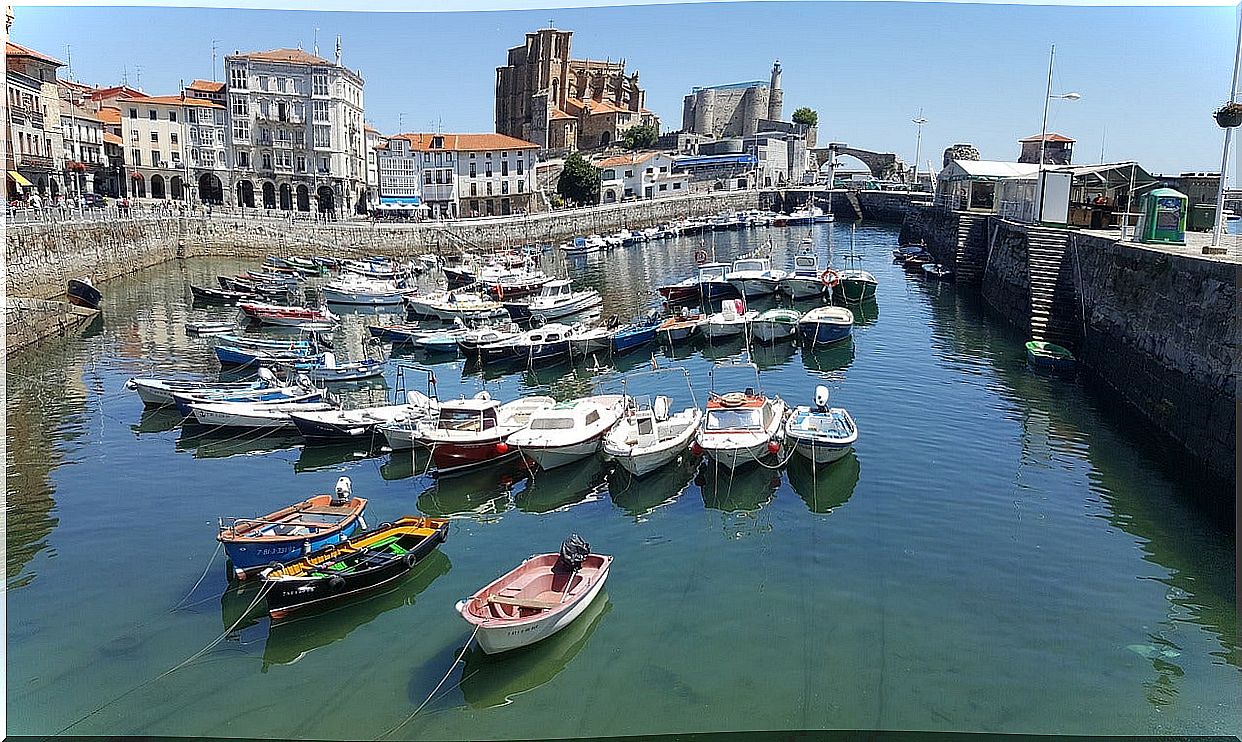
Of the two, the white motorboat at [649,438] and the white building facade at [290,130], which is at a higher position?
the white building facade at [290,130]

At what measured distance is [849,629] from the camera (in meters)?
11.3

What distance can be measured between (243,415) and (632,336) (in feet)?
40.3

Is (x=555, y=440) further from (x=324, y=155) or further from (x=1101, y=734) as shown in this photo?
(x=324, y=155)

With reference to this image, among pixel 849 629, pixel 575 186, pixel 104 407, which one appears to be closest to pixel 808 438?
pixel 849 629

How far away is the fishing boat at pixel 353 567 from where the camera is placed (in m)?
11.9

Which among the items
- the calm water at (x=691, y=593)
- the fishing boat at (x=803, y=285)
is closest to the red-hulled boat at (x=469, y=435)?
the calm water at (x=691, y=593)

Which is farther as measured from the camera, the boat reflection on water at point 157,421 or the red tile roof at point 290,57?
the red tile roof at point 290,57

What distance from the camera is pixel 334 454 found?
18.9 m

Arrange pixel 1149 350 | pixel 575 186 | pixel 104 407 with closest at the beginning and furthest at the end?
1. pixel 1149 350
2. pixel 104 407
3. pixel 575 186

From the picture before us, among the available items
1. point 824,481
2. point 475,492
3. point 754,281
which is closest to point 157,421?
point 475,492

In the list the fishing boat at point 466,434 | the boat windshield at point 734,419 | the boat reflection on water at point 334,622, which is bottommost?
the boat reflection on water at point 334,622

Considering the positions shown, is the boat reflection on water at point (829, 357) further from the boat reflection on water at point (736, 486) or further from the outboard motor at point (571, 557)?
the outboard motor at point (571, 557)

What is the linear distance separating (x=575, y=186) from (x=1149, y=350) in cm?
6160

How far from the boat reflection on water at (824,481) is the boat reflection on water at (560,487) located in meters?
3.75
